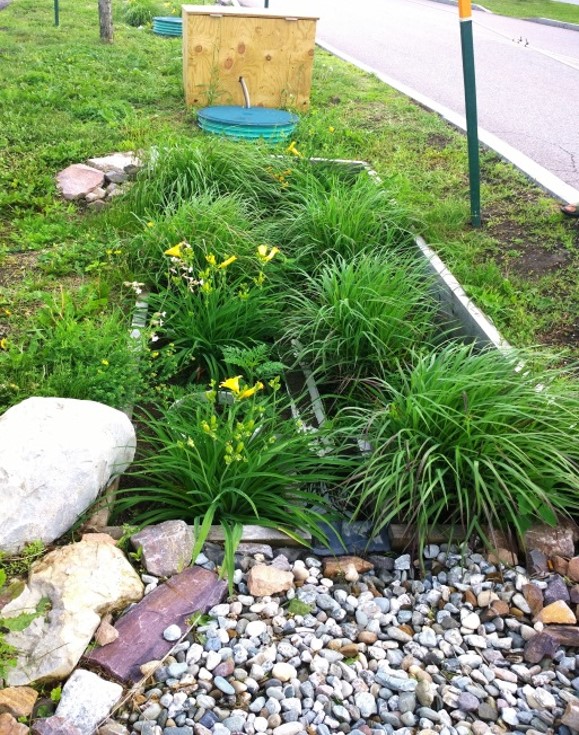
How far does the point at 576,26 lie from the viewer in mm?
18281

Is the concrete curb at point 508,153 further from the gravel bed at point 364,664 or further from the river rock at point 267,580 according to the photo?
the river rock at point 267,580

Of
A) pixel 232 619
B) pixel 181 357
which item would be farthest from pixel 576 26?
pixel 232 619

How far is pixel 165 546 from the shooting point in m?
2.64

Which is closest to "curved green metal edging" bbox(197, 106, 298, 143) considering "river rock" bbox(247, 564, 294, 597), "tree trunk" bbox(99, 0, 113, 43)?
"river rock" bbox(247, 564, 294, 597)

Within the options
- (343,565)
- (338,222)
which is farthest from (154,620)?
(338,222)

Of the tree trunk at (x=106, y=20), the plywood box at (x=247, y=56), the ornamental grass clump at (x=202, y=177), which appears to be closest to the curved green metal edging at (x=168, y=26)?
the tree trunk at (x=106, y=20)

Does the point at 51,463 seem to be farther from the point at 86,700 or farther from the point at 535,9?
Result: the point at 535,9

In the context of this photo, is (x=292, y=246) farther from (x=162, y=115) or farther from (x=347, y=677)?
(x=162, y=115)

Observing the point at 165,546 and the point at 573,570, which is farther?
the point at 573,570

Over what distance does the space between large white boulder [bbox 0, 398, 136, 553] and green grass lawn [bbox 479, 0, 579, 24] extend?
20430mm

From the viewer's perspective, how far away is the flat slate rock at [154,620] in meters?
2.23

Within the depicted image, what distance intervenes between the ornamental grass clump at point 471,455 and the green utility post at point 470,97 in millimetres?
2331

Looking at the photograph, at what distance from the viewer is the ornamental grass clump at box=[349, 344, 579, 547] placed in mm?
2811

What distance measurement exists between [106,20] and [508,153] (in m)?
6.58
